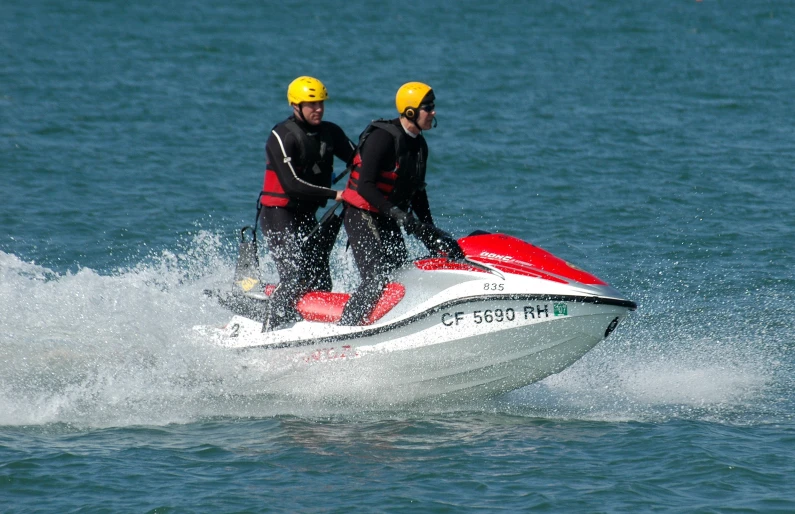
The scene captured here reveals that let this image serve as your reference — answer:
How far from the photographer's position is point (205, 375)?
8.20 meters

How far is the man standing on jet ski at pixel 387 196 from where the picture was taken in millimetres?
7383

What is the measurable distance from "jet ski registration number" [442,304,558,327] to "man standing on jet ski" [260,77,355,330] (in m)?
1.13

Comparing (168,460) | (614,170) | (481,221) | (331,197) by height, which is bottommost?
(168,460)

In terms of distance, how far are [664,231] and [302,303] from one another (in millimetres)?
6563

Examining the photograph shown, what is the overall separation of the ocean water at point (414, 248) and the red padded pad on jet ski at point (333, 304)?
0.62 metres

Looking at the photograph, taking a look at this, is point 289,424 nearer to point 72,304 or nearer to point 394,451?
point 394,451

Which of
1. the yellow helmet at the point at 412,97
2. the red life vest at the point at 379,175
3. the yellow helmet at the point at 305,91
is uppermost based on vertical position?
the yellow helmet at the point at 305,91

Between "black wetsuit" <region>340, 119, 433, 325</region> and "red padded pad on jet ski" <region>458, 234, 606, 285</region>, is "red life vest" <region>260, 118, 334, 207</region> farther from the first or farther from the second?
"red padded pad on jet ski" <region>458, 234, 606, 285</region>

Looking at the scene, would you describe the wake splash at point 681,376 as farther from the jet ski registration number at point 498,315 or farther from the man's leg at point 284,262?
the man's leg at point 284,262

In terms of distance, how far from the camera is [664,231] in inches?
522

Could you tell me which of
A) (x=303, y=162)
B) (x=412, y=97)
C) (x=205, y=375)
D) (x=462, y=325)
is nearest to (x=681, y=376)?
(x=462, y=325)

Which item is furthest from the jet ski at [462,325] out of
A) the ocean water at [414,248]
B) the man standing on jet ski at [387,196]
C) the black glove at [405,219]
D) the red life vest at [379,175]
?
the red life vest at [379,175]

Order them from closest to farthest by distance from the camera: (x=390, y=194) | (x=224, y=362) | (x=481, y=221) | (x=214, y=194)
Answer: (x=390, y=194), (x=224, y=362), (x=481, y=221), (x=214, y=194)

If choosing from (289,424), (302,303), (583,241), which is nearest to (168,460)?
(289,424)
